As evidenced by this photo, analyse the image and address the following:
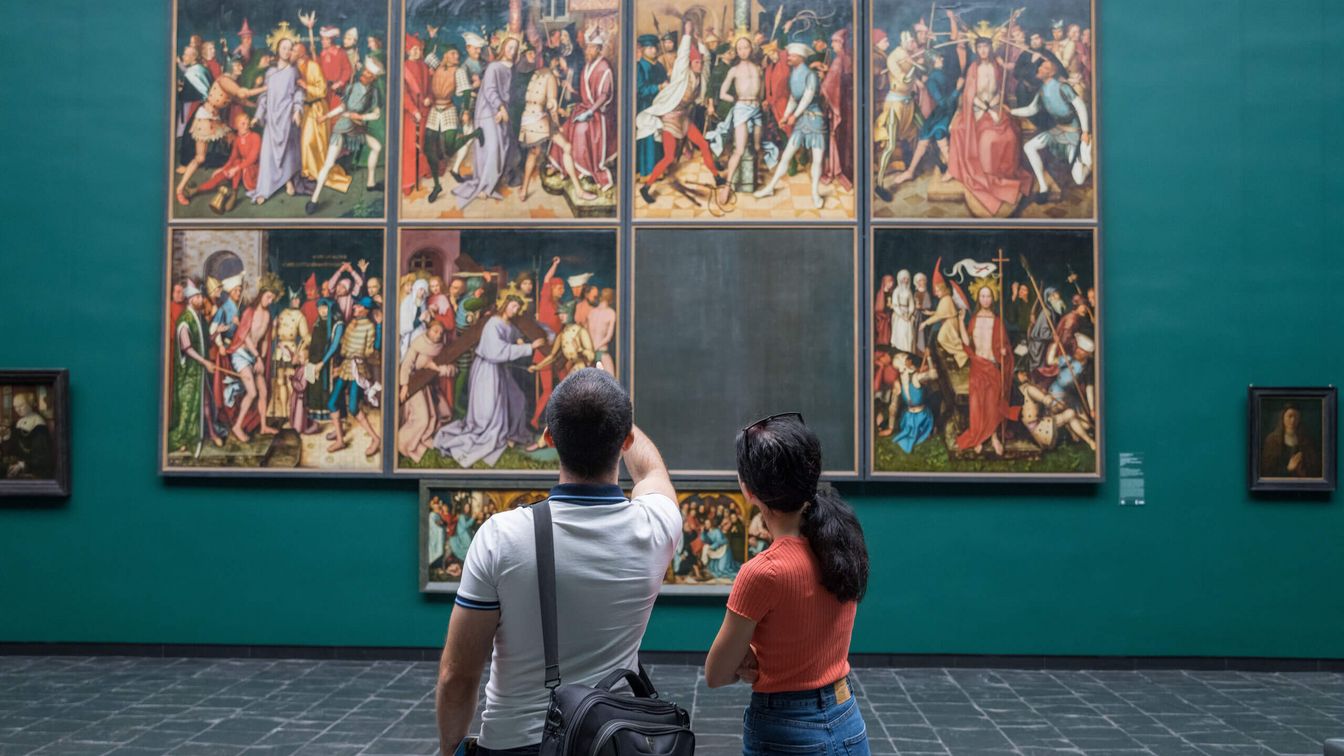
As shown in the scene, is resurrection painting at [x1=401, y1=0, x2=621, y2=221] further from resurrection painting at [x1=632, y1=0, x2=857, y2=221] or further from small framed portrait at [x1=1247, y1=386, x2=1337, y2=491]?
small framed portrait at [x1=1247, y1=386, x2=1337, y2=491]

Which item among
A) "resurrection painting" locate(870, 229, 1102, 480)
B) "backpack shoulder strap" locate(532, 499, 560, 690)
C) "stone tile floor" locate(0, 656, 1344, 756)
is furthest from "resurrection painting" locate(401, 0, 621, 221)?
"backpack shoulder strap" locate(532, 499, 560, 690)

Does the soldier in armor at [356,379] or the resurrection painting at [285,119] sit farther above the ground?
the resurrection painting at [285,119]

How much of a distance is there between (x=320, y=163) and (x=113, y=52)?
6.46 ft

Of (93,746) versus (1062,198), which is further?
(1062,198)

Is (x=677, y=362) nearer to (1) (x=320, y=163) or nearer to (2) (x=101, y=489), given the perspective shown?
(1) (x=320, y=163)

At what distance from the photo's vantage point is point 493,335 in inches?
336

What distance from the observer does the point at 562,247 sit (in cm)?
857

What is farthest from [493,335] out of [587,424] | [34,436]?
[587,424]

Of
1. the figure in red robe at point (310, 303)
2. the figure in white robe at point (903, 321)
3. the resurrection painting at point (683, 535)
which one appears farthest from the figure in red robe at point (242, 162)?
the figure in white robe at point (903, 321)

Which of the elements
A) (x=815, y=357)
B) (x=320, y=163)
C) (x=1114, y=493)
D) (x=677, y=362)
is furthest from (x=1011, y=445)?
(x=320, y=163)

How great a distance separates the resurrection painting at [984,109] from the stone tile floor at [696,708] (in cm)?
358

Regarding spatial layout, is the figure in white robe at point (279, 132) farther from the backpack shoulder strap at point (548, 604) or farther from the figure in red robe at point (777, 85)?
the backpack shoulder strap at point (548, 604)

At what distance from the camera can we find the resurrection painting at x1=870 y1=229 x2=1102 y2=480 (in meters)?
8.37

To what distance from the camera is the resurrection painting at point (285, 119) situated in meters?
8.68
